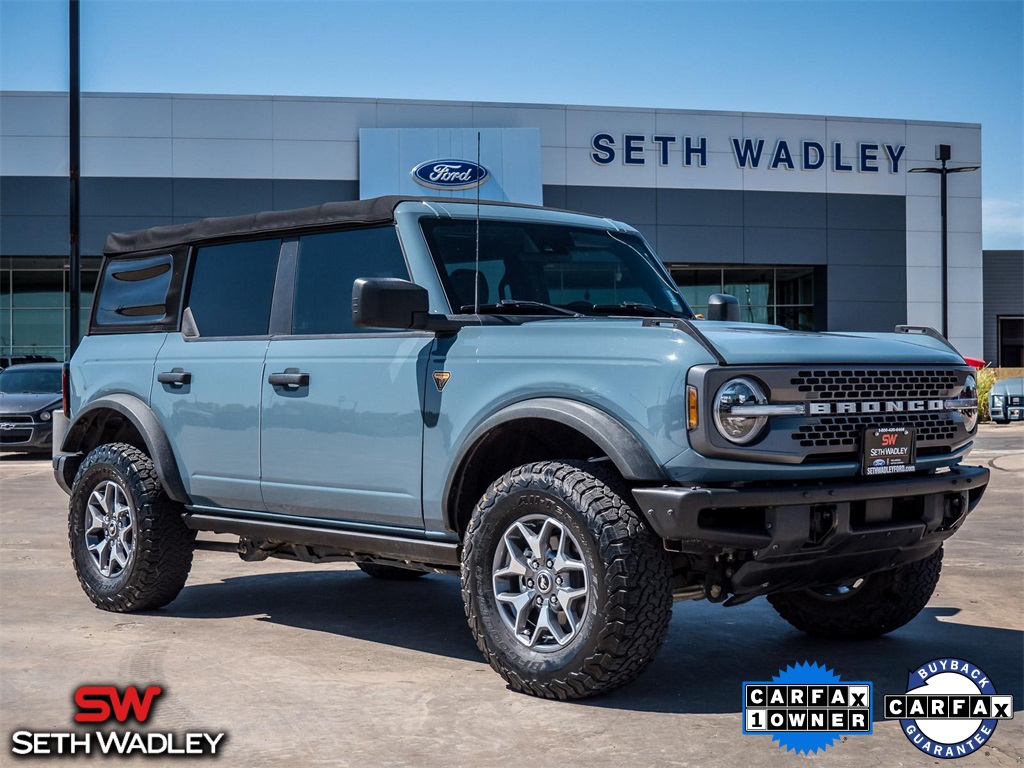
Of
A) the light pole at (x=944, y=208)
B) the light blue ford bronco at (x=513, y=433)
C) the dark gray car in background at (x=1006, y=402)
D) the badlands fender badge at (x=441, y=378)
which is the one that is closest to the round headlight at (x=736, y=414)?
the light blue ford bronco at (x=513, y=433)

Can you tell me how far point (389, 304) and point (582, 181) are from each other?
31.9 m

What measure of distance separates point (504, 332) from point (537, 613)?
1175mm

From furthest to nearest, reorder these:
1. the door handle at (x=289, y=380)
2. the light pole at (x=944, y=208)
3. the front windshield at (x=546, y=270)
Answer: the light pole at (x=944, y=208) → the door handle at (x=289, y=380) → the front windshield at (x=546, y=270)

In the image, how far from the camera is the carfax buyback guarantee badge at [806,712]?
14.4 feet

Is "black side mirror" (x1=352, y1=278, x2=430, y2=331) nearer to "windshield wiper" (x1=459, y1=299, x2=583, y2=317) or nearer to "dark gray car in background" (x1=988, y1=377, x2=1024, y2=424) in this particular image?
"windshield wiper" (x1=459, y1=299, x2=583, y2=317)

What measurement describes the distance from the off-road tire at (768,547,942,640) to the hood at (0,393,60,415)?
16.4 meters

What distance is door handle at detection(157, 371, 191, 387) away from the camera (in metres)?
6.66

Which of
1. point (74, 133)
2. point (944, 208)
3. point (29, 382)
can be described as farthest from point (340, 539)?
point (944, 208)

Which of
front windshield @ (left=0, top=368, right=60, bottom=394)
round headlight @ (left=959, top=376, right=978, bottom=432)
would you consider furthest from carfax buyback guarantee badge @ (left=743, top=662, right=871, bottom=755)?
front windshield @ (left=0, top=368, right=60, bottom=394)

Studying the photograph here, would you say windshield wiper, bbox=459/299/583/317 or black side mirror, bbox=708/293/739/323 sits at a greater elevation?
black side mirror, bbox=708/293/739/323

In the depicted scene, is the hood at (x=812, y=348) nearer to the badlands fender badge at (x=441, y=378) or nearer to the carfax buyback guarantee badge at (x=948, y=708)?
the badlands fender badge at (x=441, y=378)

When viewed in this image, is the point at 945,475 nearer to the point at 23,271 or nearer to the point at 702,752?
the point at 702,752

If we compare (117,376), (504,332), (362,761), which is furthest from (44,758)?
(117,376)

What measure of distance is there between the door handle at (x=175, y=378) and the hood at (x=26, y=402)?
559 inches
